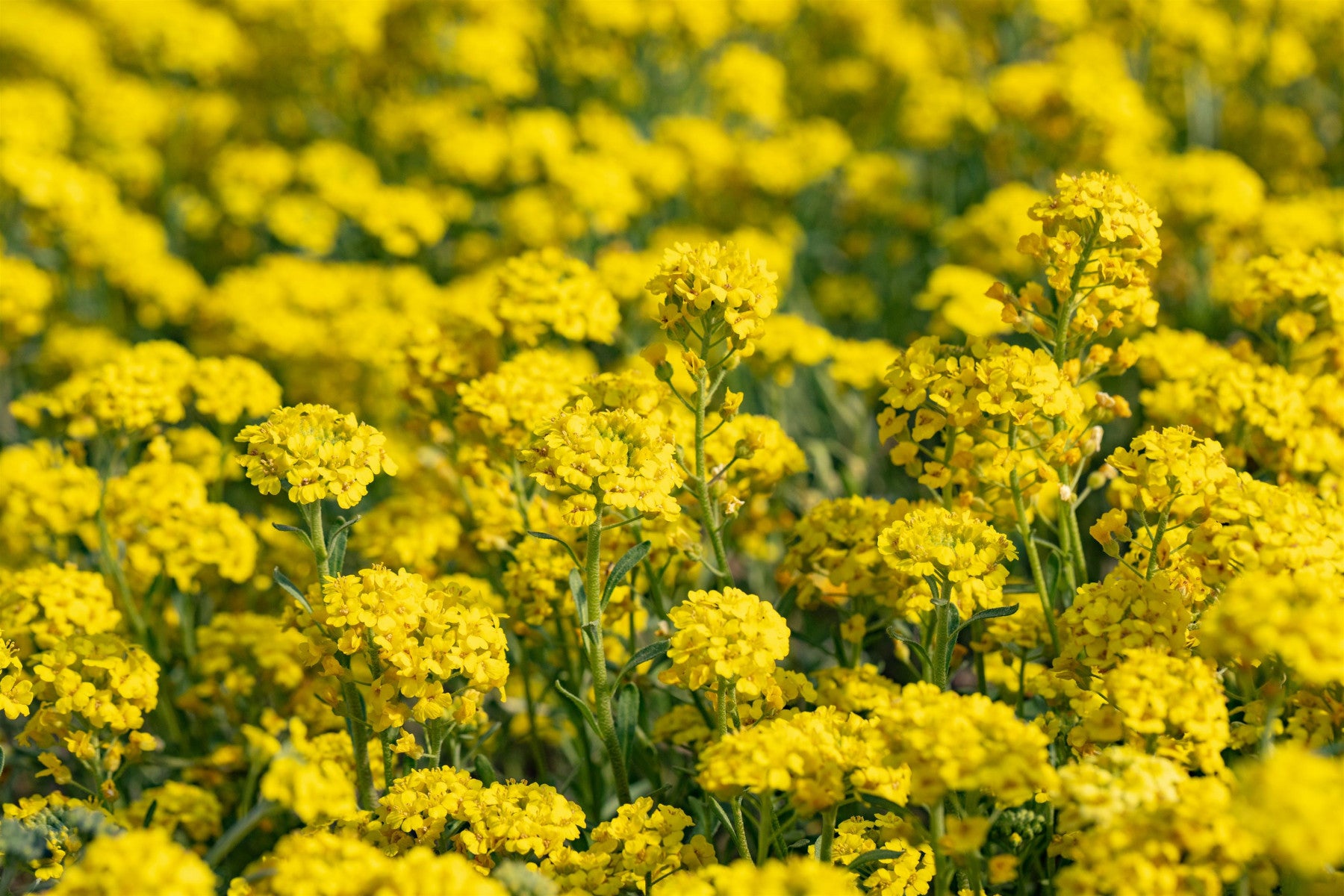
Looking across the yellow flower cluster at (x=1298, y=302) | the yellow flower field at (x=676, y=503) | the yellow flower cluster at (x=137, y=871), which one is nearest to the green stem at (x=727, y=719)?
the yellow flower field at (x=676, y=503)

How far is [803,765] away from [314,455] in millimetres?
1157

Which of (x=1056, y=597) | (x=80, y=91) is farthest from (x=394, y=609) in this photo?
(x=80, y=91)

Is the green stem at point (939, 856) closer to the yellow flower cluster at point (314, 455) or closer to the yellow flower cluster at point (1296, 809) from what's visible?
the yellow flower cluster at point (1296, 809)

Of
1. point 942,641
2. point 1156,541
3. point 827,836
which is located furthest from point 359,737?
point 1156,541

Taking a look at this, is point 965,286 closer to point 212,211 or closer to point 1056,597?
point 1056,597

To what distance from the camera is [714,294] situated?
247 cm

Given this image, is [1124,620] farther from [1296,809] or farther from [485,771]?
[485,771]

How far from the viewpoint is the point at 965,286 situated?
4164 mm

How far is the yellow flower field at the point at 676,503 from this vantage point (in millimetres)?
2055

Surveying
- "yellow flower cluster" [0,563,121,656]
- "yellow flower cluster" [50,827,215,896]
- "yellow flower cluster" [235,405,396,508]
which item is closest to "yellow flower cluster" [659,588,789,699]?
"yellow flower cluster" [235,405,396,508]

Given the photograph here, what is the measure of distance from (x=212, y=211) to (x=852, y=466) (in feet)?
12.2

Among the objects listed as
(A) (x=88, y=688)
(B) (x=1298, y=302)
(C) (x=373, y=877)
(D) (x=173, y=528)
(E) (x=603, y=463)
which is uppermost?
(B) (x=1298, y=302)

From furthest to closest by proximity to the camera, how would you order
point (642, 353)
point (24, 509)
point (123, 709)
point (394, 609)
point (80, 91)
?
point (80, 91)
point (24, 509)
point (642, 353)
point (123, 709)
point (394, 609)

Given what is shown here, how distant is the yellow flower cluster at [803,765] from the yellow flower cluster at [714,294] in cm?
86
